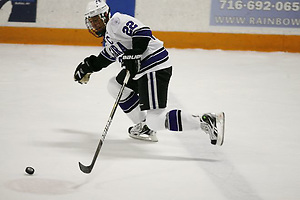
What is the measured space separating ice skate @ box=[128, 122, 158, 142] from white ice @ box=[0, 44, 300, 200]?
0.17 ft

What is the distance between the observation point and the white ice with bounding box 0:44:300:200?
2783 millimetres

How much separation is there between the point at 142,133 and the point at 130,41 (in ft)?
1.95

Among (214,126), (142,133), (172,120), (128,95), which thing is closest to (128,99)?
(128,95)

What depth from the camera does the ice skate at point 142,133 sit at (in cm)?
359

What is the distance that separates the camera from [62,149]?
3.36m

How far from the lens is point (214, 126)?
327cm

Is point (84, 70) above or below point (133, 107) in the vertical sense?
above

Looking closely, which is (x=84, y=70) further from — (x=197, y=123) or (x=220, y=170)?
(x=220, y=170)

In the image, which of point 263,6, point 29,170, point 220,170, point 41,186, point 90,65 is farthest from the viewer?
point 263,6

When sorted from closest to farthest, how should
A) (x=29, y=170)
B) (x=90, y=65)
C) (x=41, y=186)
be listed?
(x=41, y=186) < (x=29, y=170) < (x=90, y=65)

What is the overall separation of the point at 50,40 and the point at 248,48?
2.24 m

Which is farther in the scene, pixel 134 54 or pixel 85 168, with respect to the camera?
pixel 134 54

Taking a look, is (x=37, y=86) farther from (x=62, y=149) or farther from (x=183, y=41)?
(x=183, y=41)

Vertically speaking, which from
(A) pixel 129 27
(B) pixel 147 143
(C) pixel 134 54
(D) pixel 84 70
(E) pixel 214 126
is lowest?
(B) pixel 147 143
